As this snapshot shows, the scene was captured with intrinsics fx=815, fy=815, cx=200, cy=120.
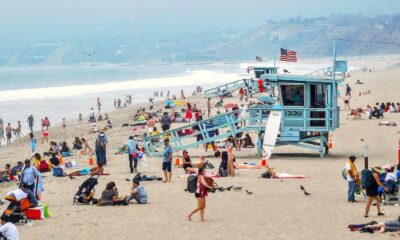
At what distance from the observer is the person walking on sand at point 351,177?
754 inches

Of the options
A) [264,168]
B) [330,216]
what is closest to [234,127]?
[264,168]

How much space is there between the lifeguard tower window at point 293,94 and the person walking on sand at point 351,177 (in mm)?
9211

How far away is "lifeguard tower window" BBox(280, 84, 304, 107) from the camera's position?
2861 centimetres

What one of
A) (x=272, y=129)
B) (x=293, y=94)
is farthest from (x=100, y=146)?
(x=293, y=94)

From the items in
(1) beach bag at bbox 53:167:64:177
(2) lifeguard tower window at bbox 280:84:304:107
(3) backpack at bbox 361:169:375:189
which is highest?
(2) lifeguard tower window at bbox 280:84:304:107

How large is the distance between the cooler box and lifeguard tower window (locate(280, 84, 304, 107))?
12500mm

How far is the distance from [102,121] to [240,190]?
33896 millimetres

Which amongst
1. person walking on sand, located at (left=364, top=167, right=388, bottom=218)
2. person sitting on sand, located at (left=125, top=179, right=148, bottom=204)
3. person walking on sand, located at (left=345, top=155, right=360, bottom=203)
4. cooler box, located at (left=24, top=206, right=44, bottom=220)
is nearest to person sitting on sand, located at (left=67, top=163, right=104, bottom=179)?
person sitting on sand, located at (left=125, top=179, right=148, bottom=204)

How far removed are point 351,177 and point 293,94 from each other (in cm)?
974

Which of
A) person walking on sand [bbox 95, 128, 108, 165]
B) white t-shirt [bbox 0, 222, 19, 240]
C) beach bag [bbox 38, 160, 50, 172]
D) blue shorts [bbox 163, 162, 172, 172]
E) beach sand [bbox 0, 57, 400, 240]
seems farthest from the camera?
person walking on sand [bbox 95, 128, 108, 165]

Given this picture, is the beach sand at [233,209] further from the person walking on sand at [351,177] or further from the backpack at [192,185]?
the backpack at [192,185]

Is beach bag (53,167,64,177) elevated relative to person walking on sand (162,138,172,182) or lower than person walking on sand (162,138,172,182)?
lower

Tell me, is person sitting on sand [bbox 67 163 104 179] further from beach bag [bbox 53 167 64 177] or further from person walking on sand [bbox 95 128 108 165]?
person walking on sand [bbox 95 128 108 165]

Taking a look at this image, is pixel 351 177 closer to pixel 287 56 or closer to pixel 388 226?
pixel 388 226
